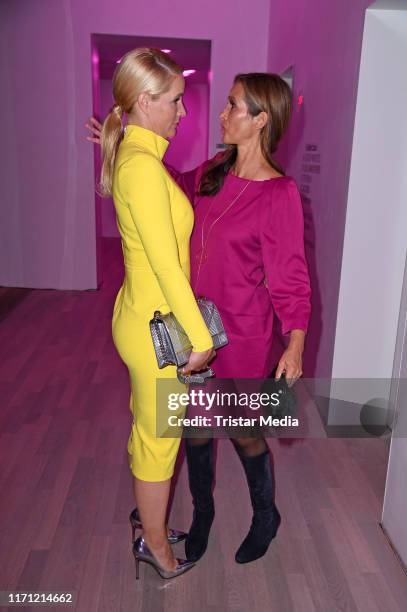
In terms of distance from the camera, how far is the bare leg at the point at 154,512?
5.80ft

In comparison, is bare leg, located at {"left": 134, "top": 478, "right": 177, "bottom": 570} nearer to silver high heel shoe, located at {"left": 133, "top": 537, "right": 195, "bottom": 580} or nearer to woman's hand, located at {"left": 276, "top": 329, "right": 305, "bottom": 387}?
silver high heel shoe, located at {"left": 133, "top": 537, "right": 195, "bottom": 580}

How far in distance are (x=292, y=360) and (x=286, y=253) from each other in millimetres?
313

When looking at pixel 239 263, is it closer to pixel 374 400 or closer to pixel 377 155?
pixel 377 155

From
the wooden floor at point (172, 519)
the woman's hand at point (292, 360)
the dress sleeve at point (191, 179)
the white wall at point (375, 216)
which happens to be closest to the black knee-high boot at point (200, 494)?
the wooden floor at point (172, 519)

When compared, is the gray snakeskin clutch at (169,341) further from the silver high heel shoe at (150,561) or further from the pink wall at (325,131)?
the pink wall at (325,131)

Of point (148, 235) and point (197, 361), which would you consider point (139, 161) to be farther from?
point (197, 361)

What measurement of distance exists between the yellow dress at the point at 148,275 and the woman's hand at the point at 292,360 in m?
0.30

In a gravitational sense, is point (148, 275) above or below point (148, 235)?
below

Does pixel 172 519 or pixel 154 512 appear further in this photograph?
pixel 172 519

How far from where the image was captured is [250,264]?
178cm

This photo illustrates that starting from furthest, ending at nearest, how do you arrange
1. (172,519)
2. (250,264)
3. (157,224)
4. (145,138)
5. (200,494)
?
(172,519) → (200,494) → (250,264) → (145,138) → (157,224)

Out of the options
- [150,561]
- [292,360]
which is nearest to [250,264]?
[292,360]

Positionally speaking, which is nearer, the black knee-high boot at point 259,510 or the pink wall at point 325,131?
the black knee-high boot at point 259,510

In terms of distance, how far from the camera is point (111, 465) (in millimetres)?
2680
